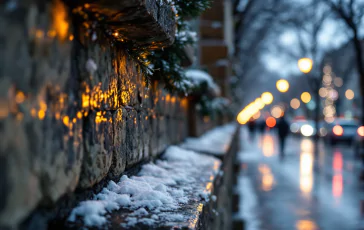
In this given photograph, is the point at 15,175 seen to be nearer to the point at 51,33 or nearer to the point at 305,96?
the point at 51,33

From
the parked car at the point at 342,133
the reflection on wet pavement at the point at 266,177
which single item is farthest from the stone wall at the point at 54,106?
the parked car at the point at 342,133

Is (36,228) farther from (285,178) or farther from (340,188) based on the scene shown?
(285,178)

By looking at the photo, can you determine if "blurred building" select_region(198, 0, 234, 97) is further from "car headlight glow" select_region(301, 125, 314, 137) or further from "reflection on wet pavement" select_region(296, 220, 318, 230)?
"car headlight glow" select_region(301, 125, 314, 137)

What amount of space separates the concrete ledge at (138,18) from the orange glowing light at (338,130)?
91.1 feet

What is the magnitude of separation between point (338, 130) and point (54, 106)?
29.2 m

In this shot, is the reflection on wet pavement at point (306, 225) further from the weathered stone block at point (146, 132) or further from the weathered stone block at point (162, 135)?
the weathered stone block at point (146, 132)

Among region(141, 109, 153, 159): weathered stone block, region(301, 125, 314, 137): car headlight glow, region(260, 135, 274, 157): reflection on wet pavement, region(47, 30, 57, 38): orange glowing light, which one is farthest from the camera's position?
region(301, 125, 314, 137): car headlight glow

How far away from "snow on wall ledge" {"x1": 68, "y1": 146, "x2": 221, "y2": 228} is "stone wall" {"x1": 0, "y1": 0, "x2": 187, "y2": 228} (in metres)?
0.11

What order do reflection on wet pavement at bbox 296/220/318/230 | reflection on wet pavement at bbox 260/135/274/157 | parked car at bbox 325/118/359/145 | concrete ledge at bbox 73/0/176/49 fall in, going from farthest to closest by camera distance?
parked car at bbox 325/118/359/145 → reflection on wet pavement at bbox 260/135/274/157 → reflection on wet pavement at bbox 296/220/318/230 → concrete ledge at bbox 73/0/176/49

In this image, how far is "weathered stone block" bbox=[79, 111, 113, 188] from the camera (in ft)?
7.43

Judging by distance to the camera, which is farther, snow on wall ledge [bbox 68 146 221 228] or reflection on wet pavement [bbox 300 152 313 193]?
reflection on wet pavement [bbox 300 152 313 193]

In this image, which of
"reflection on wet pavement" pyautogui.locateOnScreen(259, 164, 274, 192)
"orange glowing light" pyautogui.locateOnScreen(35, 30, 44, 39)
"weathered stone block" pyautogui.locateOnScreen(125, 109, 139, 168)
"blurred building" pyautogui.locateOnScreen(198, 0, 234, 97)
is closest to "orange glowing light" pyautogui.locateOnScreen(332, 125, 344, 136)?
"reflection on wet pavement" pyautogui.locateOnScreen(259, 164, 274, 192)

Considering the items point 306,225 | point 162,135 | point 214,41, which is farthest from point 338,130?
point 162,135

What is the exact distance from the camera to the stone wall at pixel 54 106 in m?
1.50
